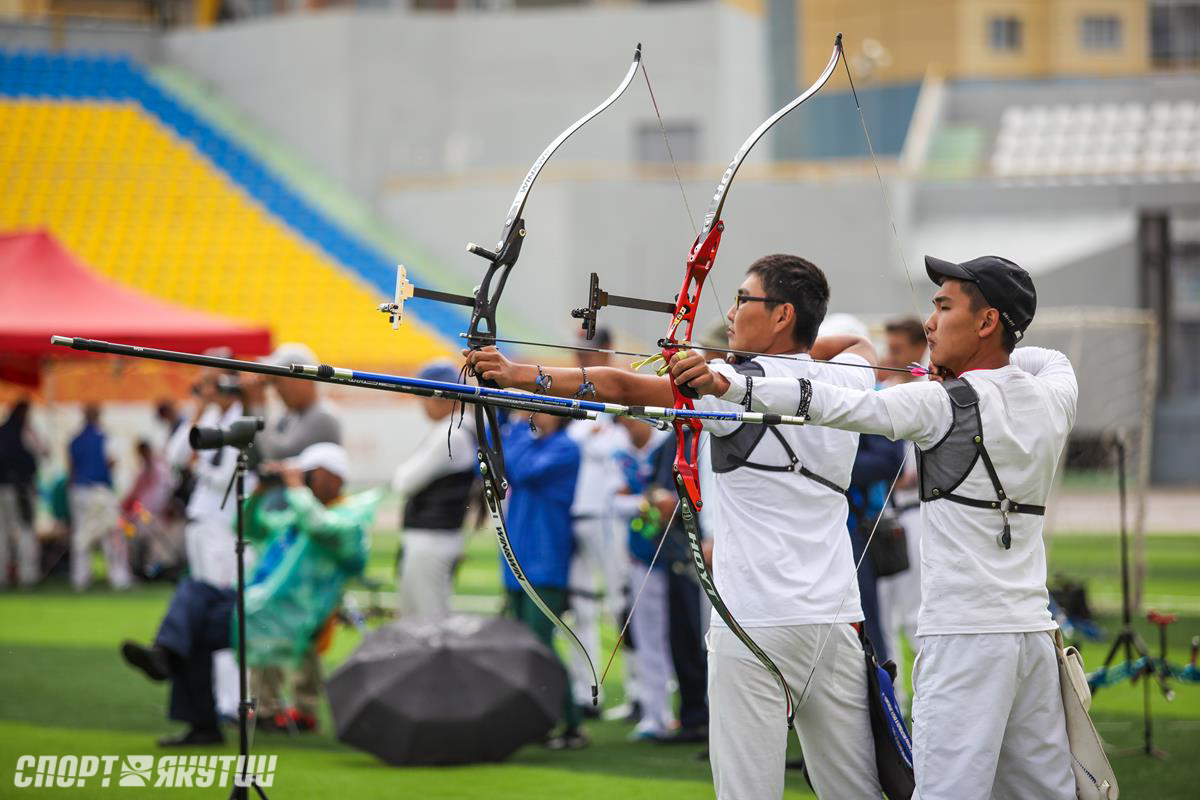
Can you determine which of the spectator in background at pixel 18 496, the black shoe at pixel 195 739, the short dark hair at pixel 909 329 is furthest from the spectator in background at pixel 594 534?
the spectator in background at pixel 18 496

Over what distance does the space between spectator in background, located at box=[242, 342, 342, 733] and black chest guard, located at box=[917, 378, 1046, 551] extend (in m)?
4.07

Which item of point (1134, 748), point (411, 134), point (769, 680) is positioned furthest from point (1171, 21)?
point (769, 680)

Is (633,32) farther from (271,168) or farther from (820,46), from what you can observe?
(820,46)

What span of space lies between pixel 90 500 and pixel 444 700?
8303 millimetres

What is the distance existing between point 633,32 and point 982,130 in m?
6.16

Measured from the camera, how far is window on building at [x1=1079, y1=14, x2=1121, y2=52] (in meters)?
35.3

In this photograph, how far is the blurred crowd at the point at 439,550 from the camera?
6.46 metres

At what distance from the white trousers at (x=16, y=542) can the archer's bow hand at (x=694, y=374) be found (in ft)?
37.3

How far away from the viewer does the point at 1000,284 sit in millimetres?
3328

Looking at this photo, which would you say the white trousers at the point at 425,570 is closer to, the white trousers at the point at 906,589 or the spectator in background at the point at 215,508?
the spectator in background at the point at 215,508

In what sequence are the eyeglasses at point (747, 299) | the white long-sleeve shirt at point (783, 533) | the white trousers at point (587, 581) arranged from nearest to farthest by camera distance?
the white long-sleeve shirt at point (783, 533)
the eyeglasses at point (747, 299)
the white trousers at point (587, 581)

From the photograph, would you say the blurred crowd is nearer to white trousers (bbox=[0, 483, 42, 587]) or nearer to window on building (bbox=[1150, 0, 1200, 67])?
white trousers (bbox=[0, 483, 42, 587])

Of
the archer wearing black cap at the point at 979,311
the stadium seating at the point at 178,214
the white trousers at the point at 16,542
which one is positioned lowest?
the white trousers at the point at 16,542

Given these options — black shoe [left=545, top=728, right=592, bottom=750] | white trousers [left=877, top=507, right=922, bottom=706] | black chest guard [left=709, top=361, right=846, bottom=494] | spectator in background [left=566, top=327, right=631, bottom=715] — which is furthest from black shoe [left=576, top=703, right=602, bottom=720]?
black chest guard [left=709, top=361, right=846, bottom=494]
